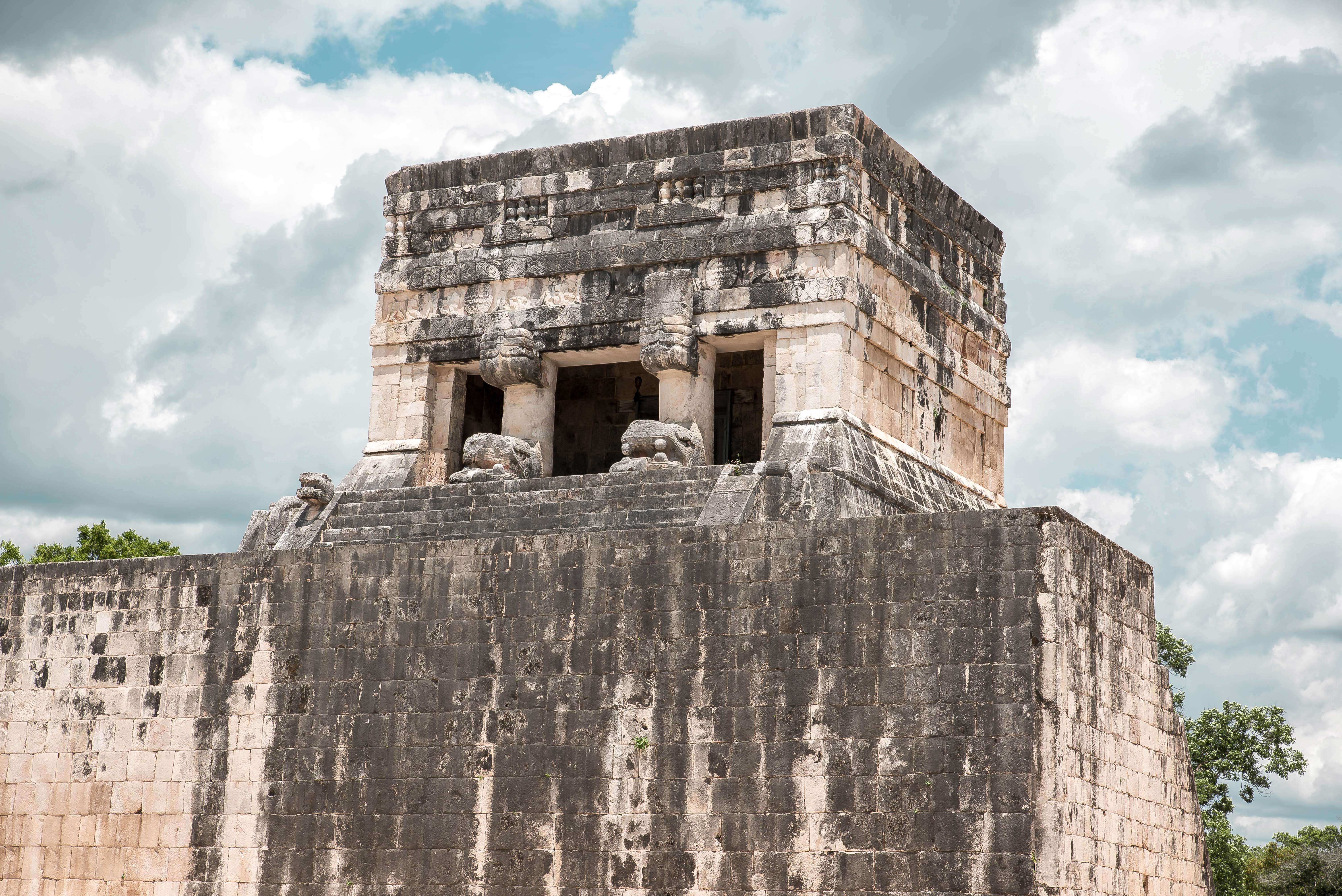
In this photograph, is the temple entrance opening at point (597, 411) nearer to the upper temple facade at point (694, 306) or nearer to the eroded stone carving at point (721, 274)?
the upper temple facade at point (694, 306)

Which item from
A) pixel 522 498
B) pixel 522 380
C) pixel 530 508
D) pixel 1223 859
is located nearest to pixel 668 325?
pixel 522 380

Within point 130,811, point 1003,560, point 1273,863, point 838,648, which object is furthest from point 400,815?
point 1273,863

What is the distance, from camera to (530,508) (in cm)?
1655

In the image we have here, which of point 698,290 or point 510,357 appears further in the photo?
point 510,357

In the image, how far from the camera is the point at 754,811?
12.5 m

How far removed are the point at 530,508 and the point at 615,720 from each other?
12.5ft

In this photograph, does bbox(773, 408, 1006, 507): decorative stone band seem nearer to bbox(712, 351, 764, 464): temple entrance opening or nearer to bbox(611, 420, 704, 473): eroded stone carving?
bbox(611, 420, 704, 473): eroded stone carving

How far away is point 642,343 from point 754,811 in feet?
23.7

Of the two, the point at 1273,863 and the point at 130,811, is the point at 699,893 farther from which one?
the point at 1273,863

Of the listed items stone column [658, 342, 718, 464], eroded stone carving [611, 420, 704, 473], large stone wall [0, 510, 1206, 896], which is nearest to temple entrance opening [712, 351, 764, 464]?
stone column [658, 342, 718, 464]

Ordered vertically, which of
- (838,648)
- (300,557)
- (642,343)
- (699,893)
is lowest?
(699,893)

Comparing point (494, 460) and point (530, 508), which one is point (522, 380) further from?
point (530, 508)

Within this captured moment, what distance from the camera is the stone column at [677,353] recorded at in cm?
1848

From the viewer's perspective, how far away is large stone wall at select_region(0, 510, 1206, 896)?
39.7 feet
